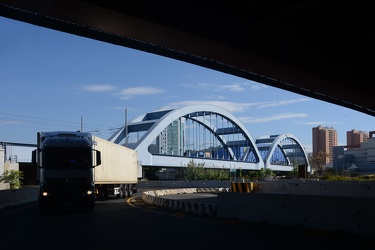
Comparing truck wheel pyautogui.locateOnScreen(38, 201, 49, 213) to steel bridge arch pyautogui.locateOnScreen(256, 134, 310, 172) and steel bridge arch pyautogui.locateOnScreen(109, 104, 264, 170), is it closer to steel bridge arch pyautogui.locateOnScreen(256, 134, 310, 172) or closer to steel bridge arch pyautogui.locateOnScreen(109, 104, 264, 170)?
steel bridge arch pyautogui.locateOnScreen(109, 104, 264, 170)

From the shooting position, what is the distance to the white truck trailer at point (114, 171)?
82.5ft

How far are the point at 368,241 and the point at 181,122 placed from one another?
101 metres

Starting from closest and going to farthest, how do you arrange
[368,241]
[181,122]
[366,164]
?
[368,241], [181,122], [366,164]

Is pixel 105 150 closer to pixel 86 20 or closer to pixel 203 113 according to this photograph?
pixel 86 20

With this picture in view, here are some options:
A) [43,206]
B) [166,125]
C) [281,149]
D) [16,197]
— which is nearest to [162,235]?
[43,206]

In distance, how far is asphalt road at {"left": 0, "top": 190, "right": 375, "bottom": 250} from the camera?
31.8 feet

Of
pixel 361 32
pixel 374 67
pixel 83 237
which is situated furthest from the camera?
pixel 374 67

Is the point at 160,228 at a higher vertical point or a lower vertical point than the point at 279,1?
lower

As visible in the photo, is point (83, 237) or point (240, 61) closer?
point (83, 237)

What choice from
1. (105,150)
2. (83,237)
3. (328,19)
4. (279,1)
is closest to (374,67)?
(328,19)

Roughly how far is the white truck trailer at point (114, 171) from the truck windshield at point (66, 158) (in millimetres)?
4177

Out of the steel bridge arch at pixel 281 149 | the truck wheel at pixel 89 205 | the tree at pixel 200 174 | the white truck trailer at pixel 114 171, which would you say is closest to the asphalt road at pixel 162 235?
the truck wheel at pixel 89 205

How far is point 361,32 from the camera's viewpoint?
1509cm

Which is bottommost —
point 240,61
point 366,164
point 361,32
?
point 366,164
